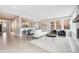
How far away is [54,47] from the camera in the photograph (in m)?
3.71

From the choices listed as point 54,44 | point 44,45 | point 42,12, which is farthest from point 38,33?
point 42,12

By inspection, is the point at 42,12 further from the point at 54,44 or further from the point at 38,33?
the point at 54,44

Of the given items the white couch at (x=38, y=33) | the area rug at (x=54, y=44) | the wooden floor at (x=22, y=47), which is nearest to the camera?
the area rug at (x=54, y=44)

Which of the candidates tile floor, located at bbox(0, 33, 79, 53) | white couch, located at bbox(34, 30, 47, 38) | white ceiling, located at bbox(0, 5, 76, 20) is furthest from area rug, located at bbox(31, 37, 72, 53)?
white ceiling, located at bbox(0, 5, 76, 20)

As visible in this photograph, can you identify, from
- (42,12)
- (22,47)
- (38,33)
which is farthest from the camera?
(38,33)

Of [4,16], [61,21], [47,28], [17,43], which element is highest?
[4,16]

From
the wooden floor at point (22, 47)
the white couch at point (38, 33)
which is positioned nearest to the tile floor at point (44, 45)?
the wooden floor at point (22, 47)

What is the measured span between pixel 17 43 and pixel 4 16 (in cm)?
137

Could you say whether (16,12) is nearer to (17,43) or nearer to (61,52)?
(17,43)

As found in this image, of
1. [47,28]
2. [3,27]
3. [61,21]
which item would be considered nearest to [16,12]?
[3,27]

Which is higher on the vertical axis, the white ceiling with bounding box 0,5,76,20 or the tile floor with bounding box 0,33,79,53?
the white ceiling with bounding box 0,5,76,20

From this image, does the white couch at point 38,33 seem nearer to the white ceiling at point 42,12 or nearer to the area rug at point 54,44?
the area rug at point 54,44

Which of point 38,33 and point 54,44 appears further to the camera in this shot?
point 38,33

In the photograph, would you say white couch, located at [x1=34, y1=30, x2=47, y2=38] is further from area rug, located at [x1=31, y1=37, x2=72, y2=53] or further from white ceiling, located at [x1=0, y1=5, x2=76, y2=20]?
white ceiling, located at [x1=0, y1=5, x2=76, y2=20]
